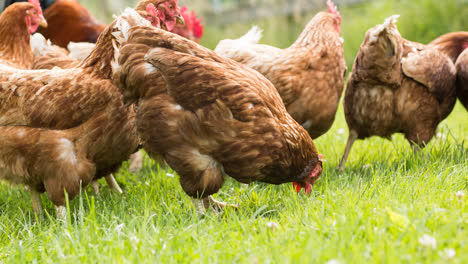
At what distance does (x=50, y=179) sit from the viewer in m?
3.07

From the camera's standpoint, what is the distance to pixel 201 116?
2736 millimetres

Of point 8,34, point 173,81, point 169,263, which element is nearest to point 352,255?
point 169,263

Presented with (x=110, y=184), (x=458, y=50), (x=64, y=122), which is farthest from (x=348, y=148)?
(x=64, y=122)

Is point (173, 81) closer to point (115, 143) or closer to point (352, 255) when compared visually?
point (115, 143)

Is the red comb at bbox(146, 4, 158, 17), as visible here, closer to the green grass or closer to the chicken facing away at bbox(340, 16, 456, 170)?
the green grass

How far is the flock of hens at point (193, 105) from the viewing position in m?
2.77

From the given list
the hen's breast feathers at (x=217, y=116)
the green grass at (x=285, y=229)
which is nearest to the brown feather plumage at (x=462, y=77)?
the green grass at (x=285, y=229)

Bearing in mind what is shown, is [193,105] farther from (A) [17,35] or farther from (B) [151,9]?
(A) [17,35]

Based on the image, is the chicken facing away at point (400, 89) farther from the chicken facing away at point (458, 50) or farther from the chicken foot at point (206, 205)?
the chicken foot at point (206, 205)

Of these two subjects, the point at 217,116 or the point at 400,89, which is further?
the point at 400,89

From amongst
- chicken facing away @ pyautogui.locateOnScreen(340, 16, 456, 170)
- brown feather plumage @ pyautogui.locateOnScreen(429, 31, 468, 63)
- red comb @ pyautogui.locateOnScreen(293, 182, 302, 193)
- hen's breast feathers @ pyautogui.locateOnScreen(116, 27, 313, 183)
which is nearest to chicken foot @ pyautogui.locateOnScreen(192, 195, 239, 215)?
hen's breast feathers @ pyautogui.locateOnScreen(116, 27, 313, 183)

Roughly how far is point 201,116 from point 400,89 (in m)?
1.92

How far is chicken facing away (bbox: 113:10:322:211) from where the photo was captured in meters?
2.75

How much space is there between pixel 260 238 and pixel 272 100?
40.0 inches
